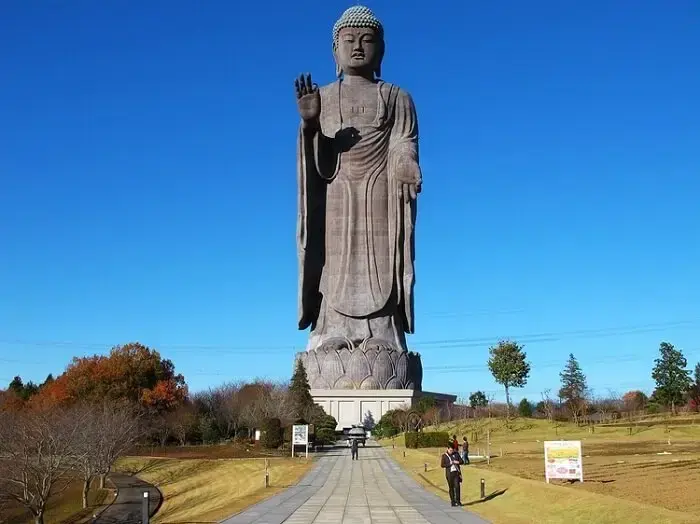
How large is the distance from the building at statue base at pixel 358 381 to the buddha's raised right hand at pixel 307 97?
618 inches

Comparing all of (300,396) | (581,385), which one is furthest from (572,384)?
(300,396)

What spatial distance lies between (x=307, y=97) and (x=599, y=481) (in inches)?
1015

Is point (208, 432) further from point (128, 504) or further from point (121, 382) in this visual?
point (128, 504)

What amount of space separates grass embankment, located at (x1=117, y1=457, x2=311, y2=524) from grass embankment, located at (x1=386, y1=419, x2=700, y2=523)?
11.7 feet

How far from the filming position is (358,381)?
4794 cm

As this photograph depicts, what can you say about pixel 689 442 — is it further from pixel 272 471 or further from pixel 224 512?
pixel 224 512

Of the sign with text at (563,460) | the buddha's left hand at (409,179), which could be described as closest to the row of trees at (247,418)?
the buddha's left hand at (409,179)

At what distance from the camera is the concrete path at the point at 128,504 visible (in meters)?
24.6

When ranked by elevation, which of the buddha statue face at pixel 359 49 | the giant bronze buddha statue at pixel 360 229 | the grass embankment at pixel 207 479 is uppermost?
the buddha statue face at pixel 359 49

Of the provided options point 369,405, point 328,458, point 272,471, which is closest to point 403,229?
point 369,405

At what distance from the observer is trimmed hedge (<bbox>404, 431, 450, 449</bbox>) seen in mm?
31516

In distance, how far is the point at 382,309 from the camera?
48938 mm

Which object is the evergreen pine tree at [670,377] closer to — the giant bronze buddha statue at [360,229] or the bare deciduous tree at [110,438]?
the giant bronze buddha statue at [360,229]

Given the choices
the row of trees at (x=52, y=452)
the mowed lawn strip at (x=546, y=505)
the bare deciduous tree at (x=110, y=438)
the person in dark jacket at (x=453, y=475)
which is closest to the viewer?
the mowed lawn strip at (x=546, y=505)
